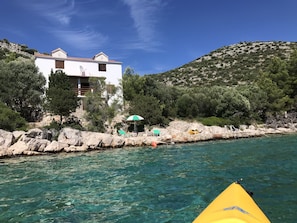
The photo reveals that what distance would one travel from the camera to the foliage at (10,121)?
22.6m

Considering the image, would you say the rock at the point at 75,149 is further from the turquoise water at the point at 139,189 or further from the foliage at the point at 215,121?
the foliage at the point at 215,121

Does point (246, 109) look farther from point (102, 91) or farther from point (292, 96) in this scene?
point (102, 91)

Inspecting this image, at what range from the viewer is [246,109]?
35688 mm

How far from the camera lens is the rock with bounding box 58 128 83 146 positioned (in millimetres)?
21875

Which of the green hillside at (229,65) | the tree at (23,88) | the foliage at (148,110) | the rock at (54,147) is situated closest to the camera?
the rock at (54,147)

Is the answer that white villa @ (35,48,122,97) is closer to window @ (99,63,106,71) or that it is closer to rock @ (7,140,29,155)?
window @ (99,63,106,71)

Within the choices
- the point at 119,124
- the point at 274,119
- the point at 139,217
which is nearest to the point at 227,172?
the point at 139,217

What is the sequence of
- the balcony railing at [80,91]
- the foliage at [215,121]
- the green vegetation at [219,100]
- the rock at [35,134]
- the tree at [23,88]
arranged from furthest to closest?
the balcony railing at [80,91]
the green vegetation at [219,100]
the foliage at [215,121]
the tree at [23,88]
the rock at [35,134]

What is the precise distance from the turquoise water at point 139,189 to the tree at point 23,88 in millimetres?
14938

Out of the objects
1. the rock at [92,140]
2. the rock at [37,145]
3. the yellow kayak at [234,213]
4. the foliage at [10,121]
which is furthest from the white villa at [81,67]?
the yellow kayak at [234,213]

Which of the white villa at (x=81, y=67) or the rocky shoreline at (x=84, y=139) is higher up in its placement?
the white villa at (x=81, y=67)

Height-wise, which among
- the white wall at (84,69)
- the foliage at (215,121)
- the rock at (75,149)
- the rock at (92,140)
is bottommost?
the rock at (75,149)

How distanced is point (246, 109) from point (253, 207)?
33.4 m

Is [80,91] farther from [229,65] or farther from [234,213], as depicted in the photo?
[229,65]
